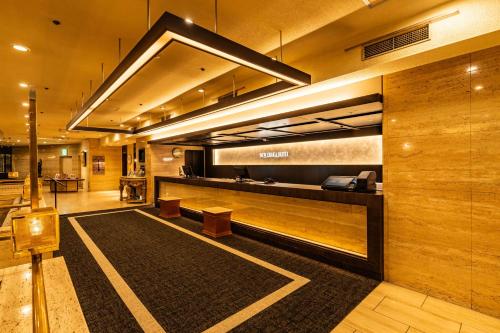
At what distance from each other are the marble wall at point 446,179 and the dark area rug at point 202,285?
2.65ft

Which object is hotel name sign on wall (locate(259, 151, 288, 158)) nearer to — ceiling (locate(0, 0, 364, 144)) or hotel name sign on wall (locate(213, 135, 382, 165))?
hotel name sign on wall (locate(213, 135, 382, 165))

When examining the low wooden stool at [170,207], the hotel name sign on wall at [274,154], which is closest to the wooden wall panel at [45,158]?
the low wooden stool at [170,207]

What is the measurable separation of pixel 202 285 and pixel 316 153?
5.07m

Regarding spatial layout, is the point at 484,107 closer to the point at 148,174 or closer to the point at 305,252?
the point at 305,252

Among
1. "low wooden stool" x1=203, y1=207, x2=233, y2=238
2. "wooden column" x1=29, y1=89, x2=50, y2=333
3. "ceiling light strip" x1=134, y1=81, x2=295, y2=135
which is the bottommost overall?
"low wooden stool" x1=203, y1=207, x2=233, y2=238

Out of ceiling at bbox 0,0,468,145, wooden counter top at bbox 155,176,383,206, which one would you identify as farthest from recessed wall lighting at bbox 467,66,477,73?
wooden counter top at bbox 155,176,383,206

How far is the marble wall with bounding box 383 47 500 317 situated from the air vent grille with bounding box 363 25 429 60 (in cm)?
40

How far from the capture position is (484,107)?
112 inches

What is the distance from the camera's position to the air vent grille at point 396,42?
3066 millimetres

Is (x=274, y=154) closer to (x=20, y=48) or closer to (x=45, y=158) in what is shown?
(x=20, y=48)

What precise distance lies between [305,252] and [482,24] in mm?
3778

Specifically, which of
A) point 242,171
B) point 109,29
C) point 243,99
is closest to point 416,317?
point 243,99

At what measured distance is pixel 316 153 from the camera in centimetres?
727

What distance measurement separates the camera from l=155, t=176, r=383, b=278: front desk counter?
363cm
